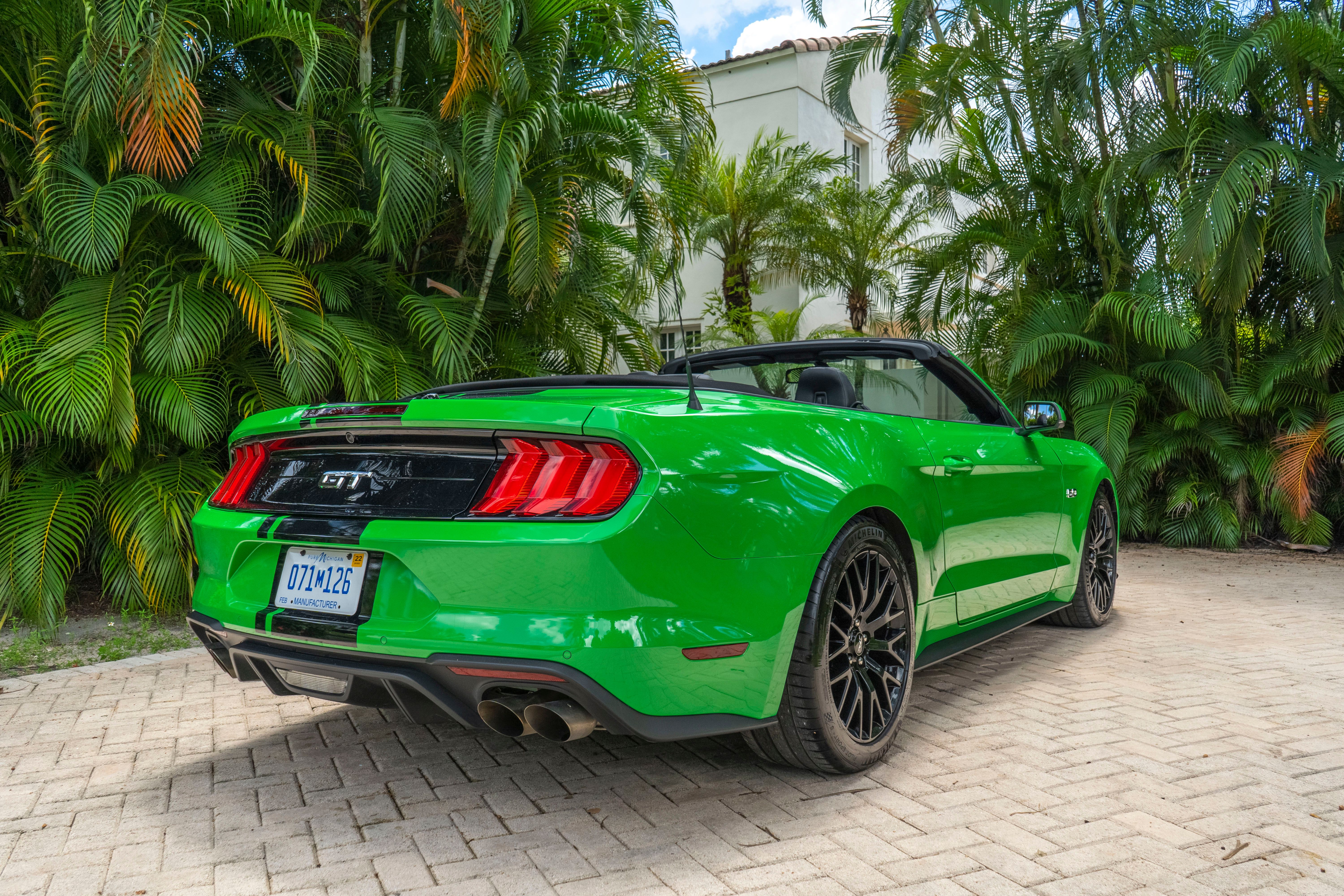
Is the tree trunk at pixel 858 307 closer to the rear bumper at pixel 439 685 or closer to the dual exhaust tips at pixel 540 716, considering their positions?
the rear bumper at pixel 439 685

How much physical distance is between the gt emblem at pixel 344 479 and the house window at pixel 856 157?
18539mm

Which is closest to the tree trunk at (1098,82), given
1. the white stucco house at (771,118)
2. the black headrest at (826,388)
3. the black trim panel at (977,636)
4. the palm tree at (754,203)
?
the palm tree at (754,203)

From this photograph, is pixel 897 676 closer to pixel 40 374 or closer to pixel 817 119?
pixel 40 374

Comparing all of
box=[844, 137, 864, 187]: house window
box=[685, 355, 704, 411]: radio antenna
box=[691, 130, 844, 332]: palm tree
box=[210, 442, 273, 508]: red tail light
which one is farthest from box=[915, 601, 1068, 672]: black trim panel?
box=[844, 137, 864, 187]: house window

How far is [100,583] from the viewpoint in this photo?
246 inches

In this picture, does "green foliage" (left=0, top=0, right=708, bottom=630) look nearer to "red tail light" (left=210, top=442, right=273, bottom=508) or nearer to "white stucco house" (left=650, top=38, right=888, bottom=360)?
"red tail light" (left=210, top=442, right=273, bottom=508)

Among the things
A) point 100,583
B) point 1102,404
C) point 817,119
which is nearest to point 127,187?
point 100,583

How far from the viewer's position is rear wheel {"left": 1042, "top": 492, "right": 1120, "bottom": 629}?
17.3 ft

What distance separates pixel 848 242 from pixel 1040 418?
44.7 feet

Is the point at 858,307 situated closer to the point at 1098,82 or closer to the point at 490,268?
the point at 1098,82

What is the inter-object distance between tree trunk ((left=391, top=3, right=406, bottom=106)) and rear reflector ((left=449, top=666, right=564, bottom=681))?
512 cm

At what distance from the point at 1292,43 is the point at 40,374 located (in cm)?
987

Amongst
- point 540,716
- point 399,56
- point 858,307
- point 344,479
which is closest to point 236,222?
point 399,56

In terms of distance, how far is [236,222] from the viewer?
5.54 metres
